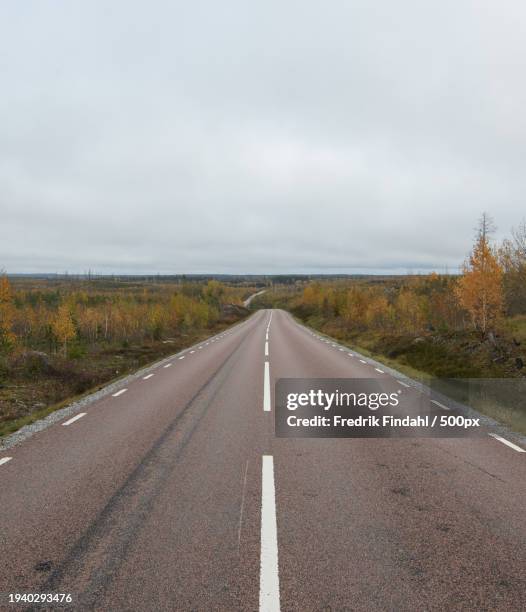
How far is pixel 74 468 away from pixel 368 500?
4.10 meters

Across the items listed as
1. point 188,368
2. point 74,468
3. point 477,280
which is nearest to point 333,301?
point 477,280

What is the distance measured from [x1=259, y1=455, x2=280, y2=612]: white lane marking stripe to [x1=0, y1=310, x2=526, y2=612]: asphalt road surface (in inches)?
0.5

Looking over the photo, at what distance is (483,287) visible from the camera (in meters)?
25.3

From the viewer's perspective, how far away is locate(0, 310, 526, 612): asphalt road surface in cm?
337

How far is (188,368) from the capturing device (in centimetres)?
1627

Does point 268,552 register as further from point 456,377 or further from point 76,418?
point 456,377

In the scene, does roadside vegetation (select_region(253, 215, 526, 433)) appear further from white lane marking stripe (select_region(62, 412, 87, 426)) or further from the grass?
white lane marking stripe (select_region(62, 412, 87, 426))

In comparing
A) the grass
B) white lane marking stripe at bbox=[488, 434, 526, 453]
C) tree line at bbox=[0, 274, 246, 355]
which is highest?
white lane marking stripe at bbox=[488, 434, 526, 453]

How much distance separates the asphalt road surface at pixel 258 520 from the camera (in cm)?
337

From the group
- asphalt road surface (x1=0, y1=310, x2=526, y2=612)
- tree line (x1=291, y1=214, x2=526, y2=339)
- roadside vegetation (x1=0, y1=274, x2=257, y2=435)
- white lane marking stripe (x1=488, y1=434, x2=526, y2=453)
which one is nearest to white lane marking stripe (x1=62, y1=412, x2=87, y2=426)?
asphalt road surface (x1=0, y1=310, x2=526, y2=612)

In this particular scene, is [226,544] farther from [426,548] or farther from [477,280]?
[477,280]

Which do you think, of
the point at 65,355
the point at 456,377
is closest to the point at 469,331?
the point at 456,377

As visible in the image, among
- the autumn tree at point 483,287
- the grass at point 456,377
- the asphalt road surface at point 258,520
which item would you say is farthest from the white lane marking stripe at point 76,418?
the autumn tree at point 483,287

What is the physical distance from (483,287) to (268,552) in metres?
25.5
